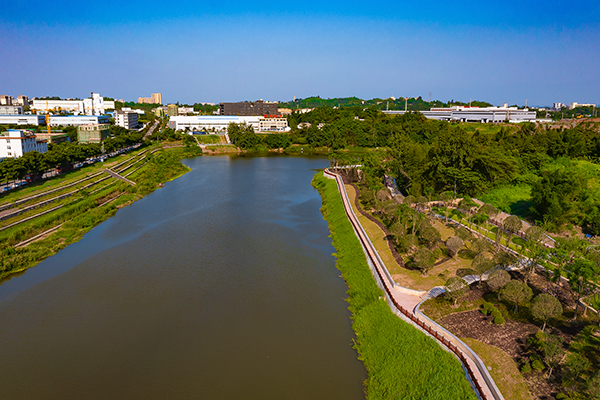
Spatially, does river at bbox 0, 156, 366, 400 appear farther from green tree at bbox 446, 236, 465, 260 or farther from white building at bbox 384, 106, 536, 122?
white building at bbox 384, 106, 536, 122

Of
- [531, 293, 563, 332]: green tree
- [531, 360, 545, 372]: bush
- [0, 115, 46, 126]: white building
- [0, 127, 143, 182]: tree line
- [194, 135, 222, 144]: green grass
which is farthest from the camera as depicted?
[194, 135, 222, 144]: green grass

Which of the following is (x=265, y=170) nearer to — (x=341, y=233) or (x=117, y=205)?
(x=117, y=205)

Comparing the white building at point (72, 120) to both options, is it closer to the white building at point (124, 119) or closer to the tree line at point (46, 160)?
the white building at point (124, 119)

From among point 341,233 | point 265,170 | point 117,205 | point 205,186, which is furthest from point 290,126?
point 341,233

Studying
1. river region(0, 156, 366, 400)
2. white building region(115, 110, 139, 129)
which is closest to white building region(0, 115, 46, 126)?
white building region(115, 110, 139, 129)

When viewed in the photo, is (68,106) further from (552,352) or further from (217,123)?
(552,352)

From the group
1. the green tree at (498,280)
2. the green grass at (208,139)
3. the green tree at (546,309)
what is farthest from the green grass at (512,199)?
the green grass at (208,139)
